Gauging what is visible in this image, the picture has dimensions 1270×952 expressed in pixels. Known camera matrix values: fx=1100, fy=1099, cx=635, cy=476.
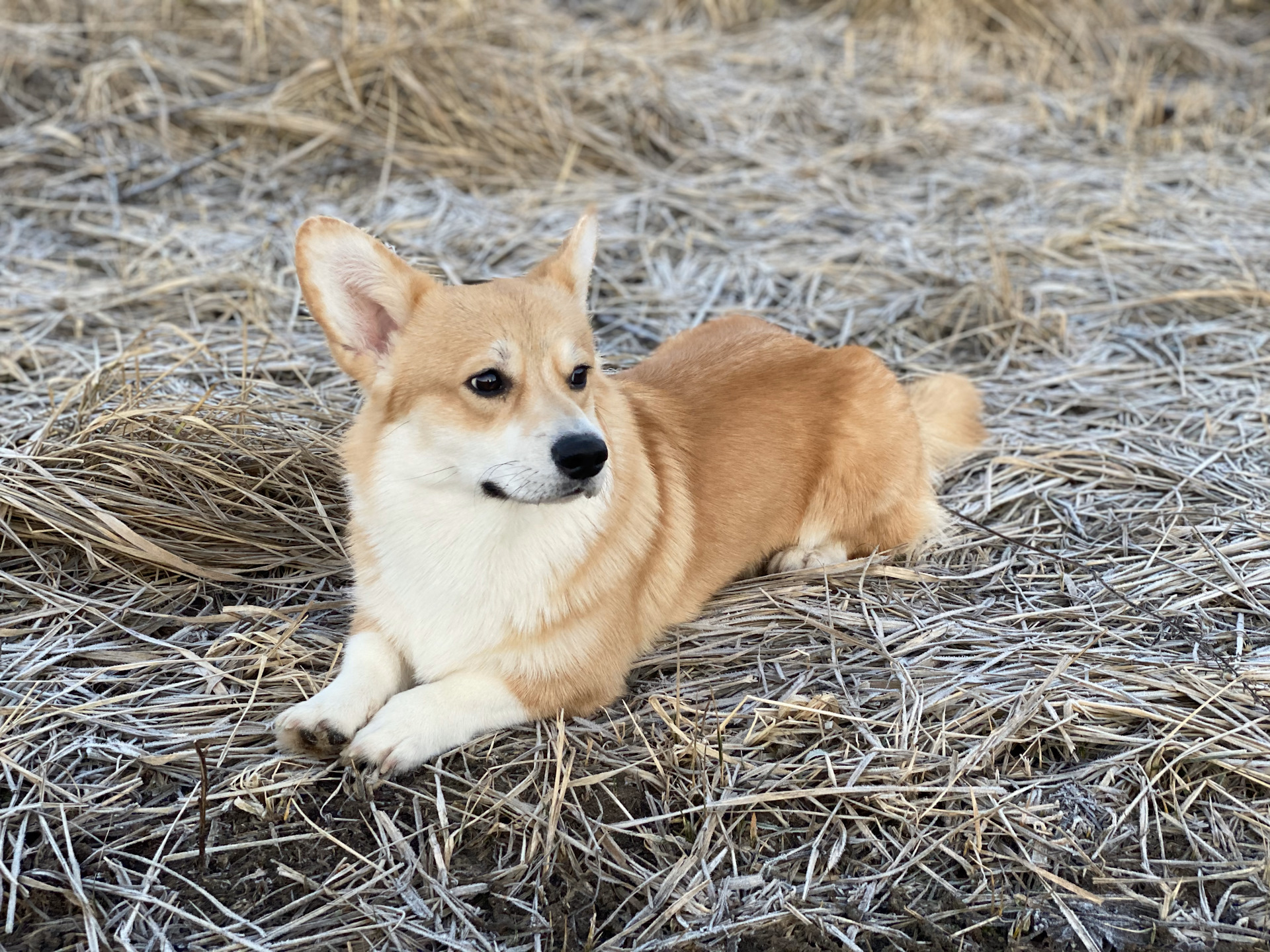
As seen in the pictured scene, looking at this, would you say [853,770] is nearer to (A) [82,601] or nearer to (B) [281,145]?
(A) [82,601]

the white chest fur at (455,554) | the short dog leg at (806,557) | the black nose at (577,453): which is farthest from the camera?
the short dog leg at (806,557)

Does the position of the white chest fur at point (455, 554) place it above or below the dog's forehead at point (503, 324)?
below

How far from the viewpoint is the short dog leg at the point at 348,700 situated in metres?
2.66

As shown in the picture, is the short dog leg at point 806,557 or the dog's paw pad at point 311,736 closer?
the dog's paw pad at point 311,736

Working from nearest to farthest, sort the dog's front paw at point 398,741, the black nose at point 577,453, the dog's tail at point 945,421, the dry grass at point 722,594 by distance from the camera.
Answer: the dry grass at point 722,594 → the black nose at point 577,453 → the dog's front paw at point 398,741 → the dog's tail at point 945,421

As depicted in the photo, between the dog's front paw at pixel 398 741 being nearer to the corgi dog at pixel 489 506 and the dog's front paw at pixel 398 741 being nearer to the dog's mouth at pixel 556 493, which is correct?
the corgi dog at pixel 489 506

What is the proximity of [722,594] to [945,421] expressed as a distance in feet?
4.05

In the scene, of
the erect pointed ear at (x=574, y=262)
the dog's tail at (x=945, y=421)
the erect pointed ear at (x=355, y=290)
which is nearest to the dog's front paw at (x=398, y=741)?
the erect pointed ear at (x=355, y=290)

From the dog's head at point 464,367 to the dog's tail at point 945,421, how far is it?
167cm

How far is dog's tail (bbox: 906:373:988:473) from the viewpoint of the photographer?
4.08 m

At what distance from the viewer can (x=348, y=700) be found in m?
2.72

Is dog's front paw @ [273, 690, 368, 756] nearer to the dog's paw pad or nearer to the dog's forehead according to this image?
the dog's paw pad

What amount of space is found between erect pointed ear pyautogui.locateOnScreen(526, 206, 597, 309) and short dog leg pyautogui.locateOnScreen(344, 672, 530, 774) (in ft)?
3.47

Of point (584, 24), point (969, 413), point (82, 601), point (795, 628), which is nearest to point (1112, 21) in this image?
point (584, 24)
